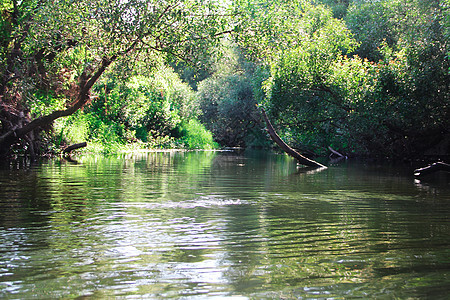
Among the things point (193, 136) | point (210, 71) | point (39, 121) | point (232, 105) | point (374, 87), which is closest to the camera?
point (210, 71)

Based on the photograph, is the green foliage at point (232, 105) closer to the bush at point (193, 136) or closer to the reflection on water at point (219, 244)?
the bush at point (193, 136)

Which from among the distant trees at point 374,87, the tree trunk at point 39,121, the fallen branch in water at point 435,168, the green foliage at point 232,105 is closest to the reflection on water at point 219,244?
the fallen branch in water at point 435,168

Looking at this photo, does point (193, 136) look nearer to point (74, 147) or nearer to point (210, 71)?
point (74, 147)

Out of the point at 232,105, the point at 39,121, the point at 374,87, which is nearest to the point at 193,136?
the point at 232,105

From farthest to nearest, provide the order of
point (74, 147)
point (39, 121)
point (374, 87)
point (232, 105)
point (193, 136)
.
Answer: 1. point (232, 105)
2. point (193, 136)
3. point (374, 87)
4. point (74, 147)
5. point (39, 121)

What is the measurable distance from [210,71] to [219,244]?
12467 mm

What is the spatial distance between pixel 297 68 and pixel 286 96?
202 centimetres

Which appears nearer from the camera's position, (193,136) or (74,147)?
(74,147)

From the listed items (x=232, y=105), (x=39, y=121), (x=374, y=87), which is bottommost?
(x=39, y=121)

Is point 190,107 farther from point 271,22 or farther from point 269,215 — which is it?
point 269,215

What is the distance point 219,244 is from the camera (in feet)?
20.5

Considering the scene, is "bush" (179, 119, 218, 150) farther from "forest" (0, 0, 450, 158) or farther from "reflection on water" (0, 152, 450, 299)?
"reflection on water" (0, 152, 450, 299)

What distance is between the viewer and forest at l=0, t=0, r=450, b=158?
16.8 meters

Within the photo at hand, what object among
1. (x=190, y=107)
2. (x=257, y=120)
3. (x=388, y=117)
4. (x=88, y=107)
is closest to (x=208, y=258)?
(x=388, y=117)
